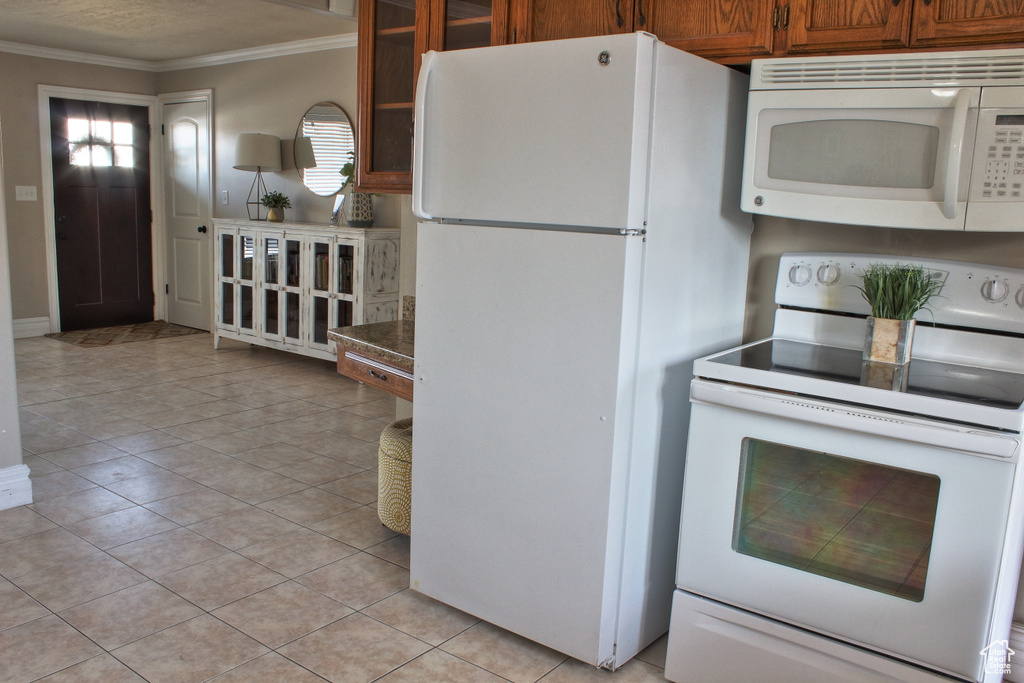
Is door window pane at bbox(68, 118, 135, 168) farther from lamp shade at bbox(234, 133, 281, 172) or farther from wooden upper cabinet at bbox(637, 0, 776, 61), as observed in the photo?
wooden upper cabinet at bbox(637, 0, 776, 61)

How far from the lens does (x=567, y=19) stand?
8.00 ft

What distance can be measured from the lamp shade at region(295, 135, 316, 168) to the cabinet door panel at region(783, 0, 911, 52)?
4.41 m

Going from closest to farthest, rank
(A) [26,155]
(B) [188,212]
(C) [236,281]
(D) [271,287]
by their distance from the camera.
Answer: (D) [271,287] → (C) [236,281] → (A) [26,155] → (B) [188,212]

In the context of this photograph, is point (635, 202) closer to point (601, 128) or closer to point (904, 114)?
point (601, 128)

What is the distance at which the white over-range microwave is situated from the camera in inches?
72.7

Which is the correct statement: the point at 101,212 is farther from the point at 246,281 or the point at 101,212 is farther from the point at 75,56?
the point at 246,281

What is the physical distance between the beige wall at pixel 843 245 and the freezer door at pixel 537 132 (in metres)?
0.69

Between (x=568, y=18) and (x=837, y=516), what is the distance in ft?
5.14

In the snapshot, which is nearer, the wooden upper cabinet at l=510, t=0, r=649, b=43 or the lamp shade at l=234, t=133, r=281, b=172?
the wooden upper cabinet at l=510, t=0, r=649, b=43

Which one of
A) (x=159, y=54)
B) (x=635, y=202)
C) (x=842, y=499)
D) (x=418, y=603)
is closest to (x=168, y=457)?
(x=418, y=603)

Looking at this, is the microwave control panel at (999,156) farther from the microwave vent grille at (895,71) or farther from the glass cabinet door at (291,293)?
the glass cabinet door at (291,293)

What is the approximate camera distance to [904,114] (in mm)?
1954

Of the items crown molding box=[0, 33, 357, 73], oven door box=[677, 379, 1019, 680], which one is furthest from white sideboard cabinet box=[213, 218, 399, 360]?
oven door box=[677, 379, 1019, 680]

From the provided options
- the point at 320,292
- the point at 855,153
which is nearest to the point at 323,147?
the point at 320,292
